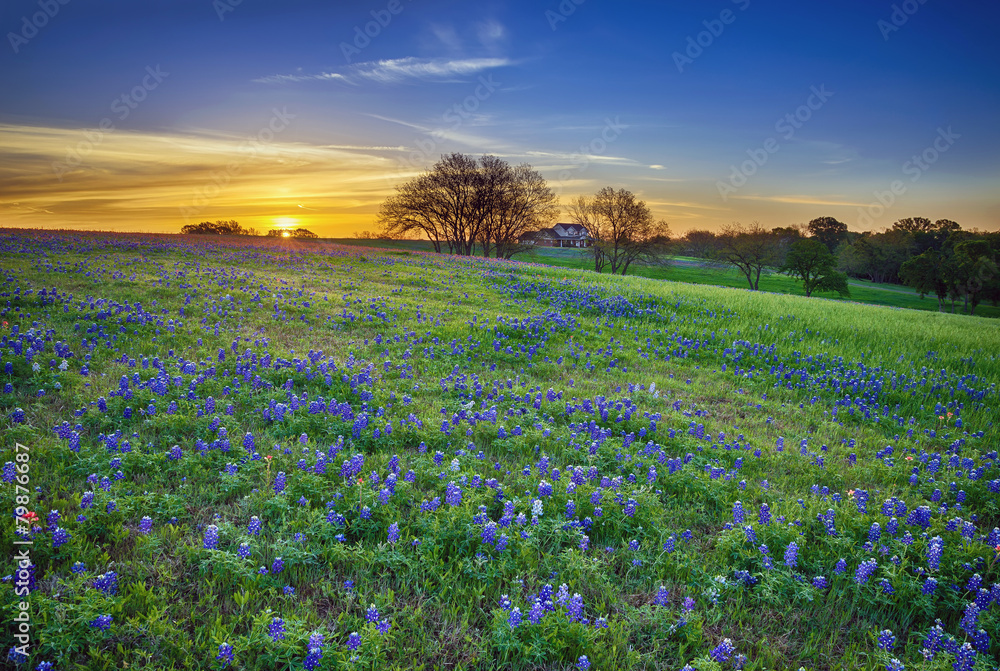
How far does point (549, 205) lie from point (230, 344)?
61265 mm

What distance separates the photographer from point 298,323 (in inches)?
432

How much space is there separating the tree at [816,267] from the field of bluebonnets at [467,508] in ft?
229

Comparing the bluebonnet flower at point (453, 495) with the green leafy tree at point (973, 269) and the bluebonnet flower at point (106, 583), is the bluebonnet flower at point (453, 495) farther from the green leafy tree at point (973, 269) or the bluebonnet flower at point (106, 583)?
the green leafy tree at point (973, 269)

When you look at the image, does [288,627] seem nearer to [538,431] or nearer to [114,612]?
[114,612]

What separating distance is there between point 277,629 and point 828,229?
5736 inches

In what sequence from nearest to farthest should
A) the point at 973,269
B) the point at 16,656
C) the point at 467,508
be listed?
the point at 16,656 → the point at 467,508 → the point at 973,269

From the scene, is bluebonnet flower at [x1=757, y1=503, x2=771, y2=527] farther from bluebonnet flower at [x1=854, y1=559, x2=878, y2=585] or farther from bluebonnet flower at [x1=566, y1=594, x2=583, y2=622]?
bluebonnet flower at [x1=566, y1=594, x2=583, y2=622]

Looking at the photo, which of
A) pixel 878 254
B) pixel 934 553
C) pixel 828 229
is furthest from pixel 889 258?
pixel 934 553

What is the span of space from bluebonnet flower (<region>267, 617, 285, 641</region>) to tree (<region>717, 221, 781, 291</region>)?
85564 mm

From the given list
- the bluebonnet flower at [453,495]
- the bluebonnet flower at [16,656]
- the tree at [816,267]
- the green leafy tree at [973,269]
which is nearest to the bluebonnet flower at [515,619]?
the bluebonnet flower at [453,495]

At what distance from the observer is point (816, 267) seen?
68250mm

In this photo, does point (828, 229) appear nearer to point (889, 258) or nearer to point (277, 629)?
point (889, 258)

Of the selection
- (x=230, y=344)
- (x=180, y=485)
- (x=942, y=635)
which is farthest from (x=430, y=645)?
(x=230, y=344)

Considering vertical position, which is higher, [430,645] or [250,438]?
[250,438]
